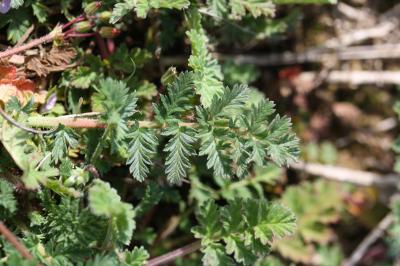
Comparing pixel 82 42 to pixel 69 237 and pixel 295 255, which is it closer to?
pixel 69 237

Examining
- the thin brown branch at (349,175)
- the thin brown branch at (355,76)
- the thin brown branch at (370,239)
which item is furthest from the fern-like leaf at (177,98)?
the thin brown branch at (370,239)

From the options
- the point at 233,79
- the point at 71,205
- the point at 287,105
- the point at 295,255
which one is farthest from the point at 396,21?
the point at 71,205

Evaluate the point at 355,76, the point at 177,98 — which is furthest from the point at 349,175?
the point at 177,98

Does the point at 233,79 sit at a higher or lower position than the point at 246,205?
higher

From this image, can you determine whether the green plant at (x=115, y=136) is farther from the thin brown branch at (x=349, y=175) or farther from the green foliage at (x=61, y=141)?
the thin brown branch at (x=349, y=175)

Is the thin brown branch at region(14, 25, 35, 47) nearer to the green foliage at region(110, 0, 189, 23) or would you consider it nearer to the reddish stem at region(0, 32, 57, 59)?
the reddish stem at region(0, 32, 57, 59)

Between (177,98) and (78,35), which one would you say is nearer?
(177,98)

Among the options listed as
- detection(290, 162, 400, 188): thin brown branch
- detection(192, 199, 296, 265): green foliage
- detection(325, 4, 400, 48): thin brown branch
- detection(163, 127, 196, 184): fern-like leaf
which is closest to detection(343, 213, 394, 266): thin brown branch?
detection(290, 162, 400, 188): thin brown branch

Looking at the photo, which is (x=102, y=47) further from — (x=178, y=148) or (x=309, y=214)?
(x=309, y=214)

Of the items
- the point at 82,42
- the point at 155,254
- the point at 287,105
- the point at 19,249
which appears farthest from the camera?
the point at 287,105
